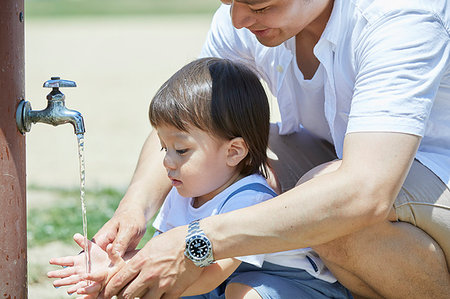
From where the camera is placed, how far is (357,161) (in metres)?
2.22

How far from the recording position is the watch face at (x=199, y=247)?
223cm

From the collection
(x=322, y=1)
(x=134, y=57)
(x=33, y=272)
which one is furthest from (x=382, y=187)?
(x=134, y=57)

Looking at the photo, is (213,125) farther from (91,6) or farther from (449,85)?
(91,6)

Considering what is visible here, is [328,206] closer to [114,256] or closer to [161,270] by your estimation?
[161,270]

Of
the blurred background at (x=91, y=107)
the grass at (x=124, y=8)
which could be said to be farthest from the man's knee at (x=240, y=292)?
the grass at (x=124, y=8)

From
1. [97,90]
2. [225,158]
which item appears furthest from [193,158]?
[97,90]

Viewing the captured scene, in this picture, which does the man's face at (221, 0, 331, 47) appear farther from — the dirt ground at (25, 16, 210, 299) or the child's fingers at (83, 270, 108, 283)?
the child's fingers at (83, 270, 108, 283)

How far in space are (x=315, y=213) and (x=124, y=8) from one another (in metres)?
31.1

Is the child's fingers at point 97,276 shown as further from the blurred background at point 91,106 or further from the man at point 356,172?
the blurred background at point 91,106

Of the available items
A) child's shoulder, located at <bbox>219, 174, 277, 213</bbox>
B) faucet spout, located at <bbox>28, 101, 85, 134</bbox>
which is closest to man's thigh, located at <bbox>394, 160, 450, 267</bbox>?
child's shoulder, located at <bbox>219, 174, 277, 213</bbox>

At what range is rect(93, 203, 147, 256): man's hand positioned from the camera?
2.64 m

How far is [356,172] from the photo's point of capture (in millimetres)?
2201

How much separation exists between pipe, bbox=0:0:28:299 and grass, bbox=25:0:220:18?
83.9ft

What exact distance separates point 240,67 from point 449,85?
0.74 meters
